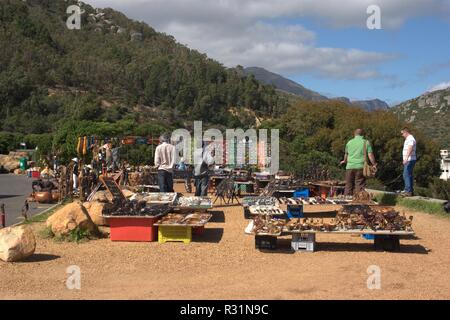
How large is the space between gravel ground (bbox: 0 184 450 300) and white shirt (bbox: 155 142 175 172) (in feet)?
11.0

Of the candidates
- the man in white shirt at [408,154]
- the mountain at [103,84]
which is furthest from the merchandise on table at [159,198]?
the mountain at [103,84]

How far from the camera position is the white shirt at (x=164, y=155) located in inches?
489

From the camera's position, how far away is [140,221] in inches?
361

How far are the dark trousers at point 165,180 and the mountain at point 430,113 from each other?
55557 millimetres

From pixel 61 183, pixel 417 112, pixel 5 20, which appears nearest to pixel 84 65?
pixel 5 20

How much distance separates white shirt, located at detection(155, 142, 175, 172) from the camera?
12.4 meters

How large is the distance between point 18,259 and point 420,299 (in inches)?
197

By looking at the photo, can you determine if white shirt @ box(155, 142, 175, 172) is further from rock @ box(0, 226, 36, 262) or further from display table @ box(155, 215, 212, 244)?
rock @ box(0, 226, 36, 262)

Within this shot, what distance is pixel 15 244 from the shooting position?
291 inches

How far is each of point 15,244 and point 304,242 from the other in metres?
4.01

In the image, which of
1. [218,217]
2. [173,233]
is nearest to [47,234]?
[173,233]

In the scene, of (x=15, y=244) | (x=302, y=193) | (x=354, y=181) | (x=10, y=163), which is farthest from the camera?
(x=10, y=163)

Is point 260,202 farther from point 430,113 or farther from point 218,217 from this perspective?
point 430,113

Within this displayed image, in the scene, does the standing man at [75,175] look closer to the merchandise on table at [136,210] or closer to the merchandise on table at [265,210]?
the merchandise on table at [136,210]
